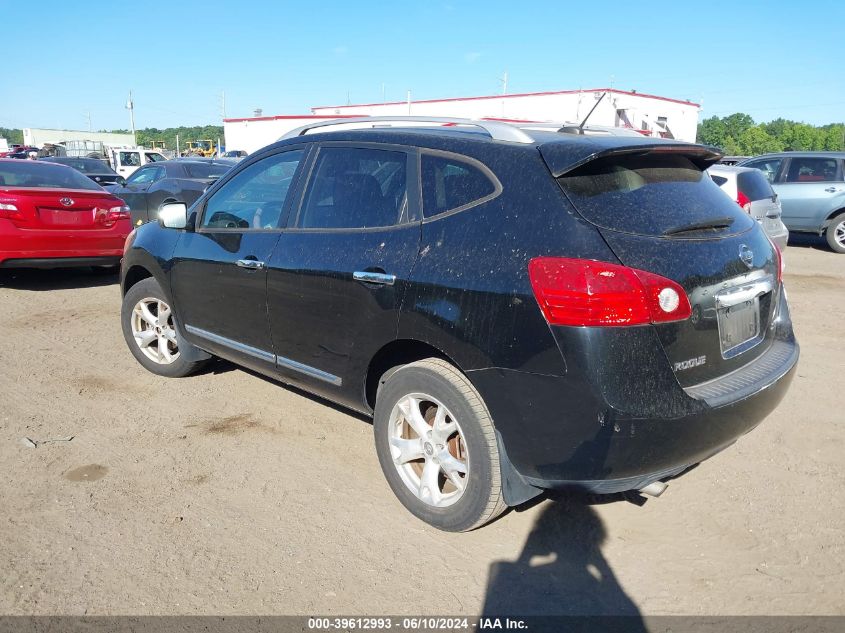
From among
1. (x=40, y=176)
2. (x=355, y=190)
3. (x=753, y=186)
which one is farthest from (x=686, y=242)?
(x=40, y=176)

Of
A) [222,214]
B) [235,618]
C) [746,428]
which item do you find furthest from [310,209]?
[746,428]

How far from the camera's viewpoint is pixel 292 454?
394 cm

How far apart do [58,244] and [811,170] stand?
42.0 feet

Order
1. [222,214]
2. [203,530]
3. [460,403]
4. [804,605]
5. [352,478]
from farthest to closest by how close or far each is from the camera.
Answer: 1. [222,214]
2. [352,478]
3. [203,530]
4. [460,403]
5. [804,605]

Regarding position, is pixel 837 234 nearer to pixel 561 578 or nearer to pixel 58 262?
pixel 561 578

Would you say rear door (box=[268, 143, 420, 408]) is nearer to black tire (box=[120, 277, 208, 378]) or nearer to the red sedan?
black tire (box=[120, 277, 208, 378])

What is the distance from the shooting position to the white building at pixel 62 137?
7162 centimetres

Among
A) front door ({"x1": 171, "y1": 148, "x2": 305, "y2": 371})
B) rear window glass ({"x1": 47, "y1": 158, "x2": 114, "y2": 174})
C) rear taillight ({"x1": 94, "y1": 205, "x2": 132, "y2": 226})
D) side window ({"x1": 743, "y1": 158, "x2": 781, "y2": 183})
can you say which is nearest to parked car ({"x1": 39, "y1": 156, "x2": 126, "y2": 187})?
rear window glass ({"x1": 47, "y1": 158, "x2": 114, "y2": 174})

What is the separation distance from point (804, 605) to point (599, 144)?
203 centimetres

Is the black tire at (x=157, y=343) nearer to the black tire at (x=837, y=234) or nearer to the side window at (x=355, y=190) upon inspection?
the side window at (x=355, y=190)

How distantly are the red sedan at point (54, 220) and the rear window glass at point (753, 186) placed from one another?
815 centimetres

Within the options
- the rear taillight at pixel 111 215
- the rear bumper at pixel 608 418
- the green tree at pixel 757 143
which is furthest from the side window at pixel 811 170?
the green tree at pixel 757 143

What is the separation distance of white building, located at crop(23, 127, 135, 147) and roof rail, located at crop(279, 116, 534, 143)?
74270 mm

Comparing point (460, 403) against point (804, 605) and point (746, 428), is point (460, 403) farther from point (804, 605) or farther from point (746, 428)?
point (804, 605)
